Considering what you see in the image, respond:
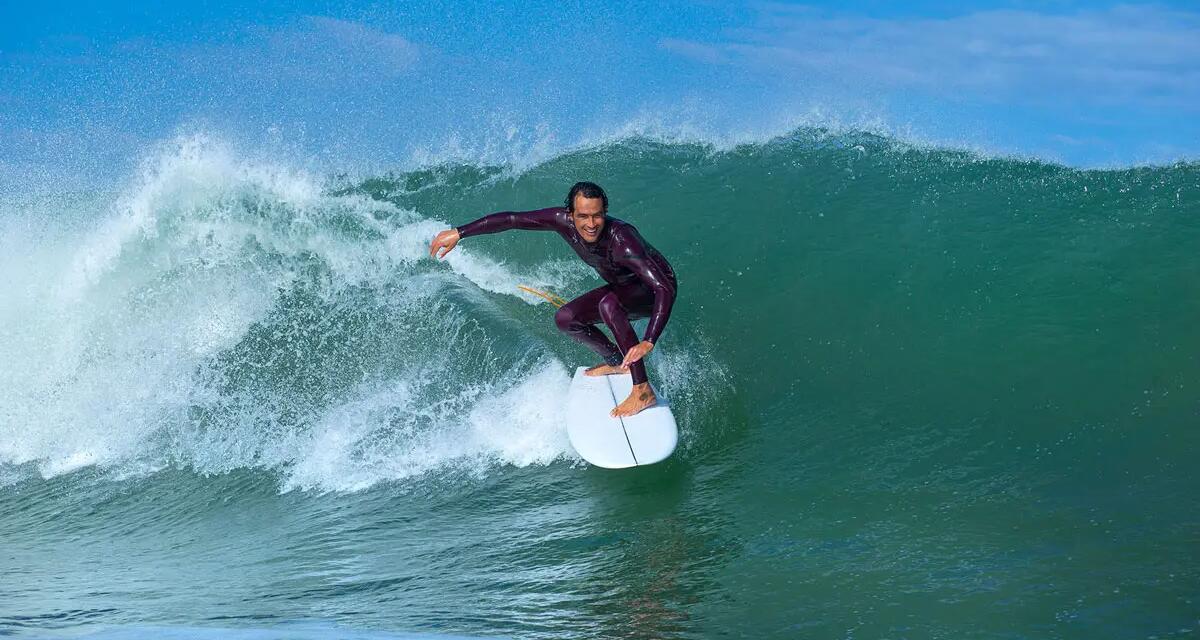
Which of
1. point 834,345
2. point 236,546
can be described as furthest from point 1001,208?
point 236,546

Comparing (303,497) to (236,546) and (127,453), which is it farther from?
(127,453)

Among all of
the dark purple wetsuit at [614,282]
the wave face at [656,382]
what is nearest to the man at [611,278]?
the dark purple wetsuit at [614,282]

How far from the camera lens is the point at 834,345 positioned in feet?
22.0

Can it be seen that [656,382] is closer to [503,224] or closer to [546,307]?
[503,224]

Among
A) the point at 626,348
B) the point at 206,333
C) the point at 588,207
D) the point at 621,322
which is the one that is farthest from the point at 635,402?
the point at 206,333

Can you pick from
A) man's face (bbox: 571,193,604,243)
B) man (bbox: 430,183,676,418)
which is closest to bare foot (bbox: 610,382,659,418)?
man (bbox: 430,183,676,418)

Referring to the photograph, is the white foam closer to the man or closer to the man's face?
the man

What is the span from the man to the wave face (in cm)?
49

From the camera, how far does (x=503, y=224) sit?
224 inches

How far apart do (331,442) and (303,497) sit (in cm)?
60

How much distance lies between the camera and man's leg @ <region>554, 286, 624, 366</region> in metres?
5.64

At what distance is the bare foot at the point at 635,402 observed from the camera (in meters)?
5.30

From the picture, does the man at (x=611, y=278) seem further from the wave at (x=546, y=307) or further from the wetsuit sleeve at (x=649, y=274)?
the wave at (x=546, y=307)

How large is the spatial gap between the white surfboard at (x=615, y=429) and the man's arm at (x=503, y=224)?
1.02 metres
